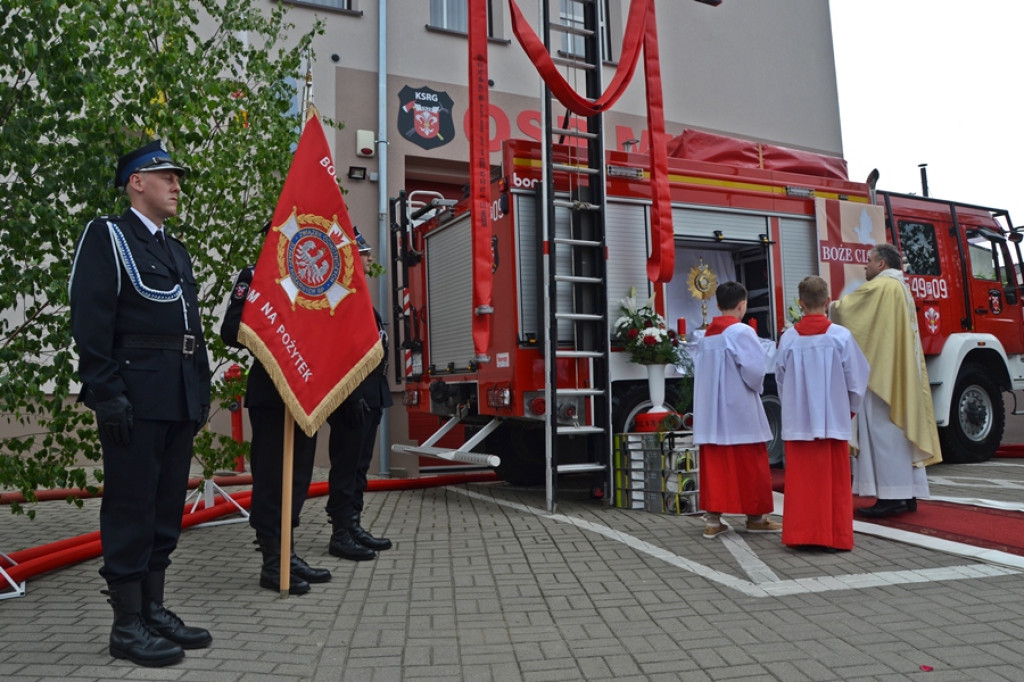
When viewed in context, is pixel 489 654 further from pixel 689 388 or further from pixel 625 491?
pixel 689 388

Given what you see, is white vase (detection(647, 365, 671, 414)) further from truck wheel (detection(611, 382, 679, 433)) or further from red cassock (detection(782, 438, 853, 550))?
red cassock (detection(782, 438, 853, 550))

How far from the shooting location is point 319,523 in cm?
685

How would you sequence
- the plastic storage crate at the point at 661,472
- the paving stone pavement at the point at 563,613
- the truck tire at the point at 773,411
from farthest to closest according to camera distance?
the truck tire at the point at 773,411, the plastic storage crate at the point at 661,472, the paving stone pavement at the point at 563,613

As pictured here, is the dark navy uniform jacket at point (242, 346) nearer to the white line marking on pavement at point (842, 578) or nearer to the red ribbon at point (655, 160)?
the white line marking on pavement at point (842, 578)

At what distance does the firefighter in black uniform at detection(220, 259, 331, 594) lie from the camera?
15.6 feet

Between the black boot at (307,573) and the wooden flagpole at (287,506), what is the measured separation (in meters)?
0.13

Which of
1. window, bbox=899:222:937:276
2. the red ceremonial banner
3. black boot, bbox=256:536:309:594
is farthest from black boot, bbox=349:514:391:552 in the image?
window, bbox=899:222:937:276

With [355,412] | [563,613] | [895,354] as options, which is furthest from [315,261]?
[895,354]

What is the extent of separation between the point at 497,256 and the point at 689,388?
6.83 ft

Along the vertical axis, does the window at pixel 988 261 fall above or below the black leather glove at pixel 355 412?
above

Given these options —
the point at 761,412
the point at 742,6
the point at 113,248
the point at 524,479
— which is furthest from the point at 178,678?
the point at 742,6

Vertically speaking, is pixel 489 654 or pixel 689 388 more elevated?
pixel 689 388

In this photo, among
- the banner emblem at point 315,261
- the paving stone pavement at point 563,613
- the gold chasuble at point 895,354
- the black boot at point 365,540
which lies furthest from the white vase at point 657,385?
the banner emblem at point 315,261

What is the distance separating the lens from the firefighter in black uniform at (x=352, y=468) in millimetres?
5504
